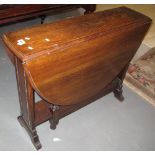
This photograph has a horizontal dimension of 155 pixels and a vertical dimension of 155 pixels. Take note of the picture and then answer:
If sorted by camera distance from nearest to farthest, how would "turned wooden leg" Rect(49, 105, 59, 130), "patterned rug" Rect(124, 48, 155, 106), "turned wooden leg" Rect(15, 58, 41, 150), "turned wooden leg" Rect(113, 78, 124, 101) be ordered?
1. "turned wooden leg" Rect(15, 58, 41, 150)
2. "turned wooden leg" Rect(49, 105, 59, 130)
3. "turned wooden leg" Rect(113, 78, 124, 101)
4. "patterned rug" Rect(124, 48, 155, 106)

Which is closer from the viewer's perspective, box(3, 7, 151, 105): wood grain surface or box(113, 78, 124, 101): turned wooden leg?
box(3, 7, 151, 105): wood grain surface

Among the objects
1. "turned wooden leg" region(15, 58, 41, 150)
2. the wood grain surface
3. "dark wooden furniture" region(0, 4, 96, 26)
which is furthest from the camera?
"dark wooden furniture" region(0, 4, 96, 26)

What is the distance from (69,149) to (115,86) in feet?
2.39

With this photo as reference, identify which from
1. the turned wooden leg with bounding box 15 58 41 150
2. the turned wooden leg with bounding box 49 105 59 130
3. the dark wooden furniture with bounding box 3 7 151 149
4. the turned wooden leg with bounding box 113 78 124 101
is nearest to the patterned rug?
the turned wooden leg with bounding box 113 78 124 101

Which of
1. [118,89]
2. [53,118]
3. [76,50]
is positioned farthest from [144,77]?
[76,50]

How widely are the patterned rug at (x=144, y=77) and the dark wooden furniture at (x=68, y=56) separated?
0.64 m

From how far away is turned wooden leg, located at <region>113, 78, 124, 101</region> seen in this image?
196 centimetres

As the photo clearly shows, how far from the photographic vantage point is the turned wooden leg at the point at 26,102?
122 cm

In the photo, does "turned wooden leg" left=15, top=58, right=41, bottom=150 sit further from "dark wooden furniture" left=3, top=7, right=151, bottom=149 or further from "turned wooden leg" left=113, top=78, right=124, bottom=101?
"turned wooden leg" left=113, top=78, right=124, bottom=101

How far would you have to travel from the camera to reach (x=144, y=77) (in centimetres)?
228

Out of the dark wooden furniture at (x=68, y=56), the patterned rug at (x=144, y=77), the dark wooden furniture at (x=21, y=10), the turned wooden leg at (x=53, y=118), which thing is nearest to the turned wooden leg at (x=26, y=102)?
the dark wooden furniture at (x=68, y=56)

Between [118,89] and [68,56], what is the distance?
982 millimetres
